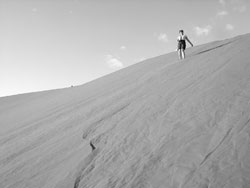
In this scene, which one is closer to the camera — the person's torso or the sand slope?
the sand slope

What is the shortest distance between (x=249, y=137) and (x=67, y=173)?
2704 millimetres

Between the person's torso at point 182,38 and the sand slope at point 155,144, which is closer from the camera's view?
the sand slope at point 155,144

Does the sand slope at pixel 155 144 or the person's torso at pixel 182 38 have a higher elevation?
the person's torso at pixel 182 38

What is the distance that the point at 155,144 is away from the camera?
3.71 meters

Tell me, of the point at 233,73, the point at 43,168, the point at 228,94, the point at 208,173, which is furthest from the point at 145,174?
the point at 233,73

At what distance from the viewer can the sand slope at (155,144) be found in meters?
2.92

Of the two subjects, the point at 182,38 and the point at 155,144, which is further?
the point at 182,38

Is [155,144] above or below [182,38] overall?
below

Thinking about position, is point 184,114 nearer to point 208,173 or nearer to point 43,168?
point 208,173

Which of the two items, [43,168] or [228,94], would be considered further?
[228,94]

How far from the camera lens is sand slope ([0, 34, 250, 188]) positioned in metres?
2.92

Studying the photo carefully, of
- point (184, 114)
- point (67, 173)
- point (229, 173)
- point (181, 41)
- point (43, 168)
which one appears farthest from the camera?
point (181, 41)

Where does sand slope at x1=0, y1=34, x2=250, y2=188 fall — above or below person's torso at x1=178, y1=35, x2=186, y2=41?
below

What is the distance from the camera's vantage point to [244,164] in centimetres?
275
